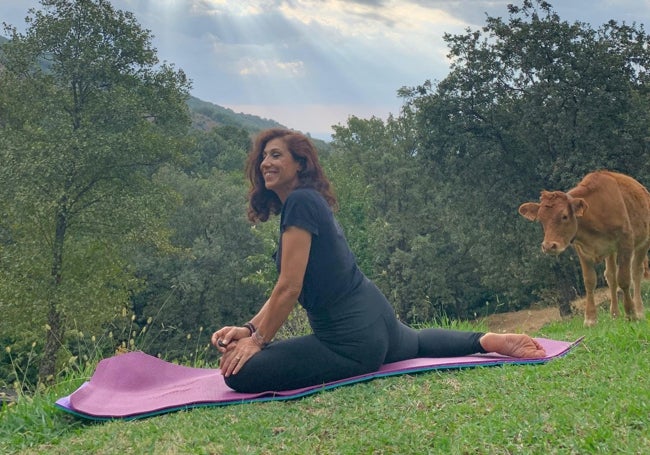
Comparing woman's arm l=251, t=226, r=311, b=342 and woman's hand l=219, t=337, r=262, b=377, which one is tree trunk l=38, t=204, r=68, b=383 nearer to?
woman's hand l=219, t=337, r=262, b=377

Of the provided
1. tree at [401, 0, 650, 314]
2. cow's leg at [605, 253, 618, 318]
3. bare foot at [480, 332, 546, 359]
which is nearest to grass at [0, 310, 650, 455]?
bare foot at [480, 332, 546, 359]

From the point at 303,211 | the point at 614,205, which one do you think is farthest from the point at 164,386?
the point at 614,205

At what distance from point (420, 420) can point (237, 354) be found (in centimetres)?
147

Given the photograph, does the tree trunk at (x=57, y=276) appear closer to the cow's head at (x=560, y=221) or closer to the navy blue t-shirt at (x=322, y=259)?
the cow's head at (x=560, y=221)

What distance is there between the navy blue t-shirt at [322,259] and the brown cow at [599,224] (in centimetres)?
380

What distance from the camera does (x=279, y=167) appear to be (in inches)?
181

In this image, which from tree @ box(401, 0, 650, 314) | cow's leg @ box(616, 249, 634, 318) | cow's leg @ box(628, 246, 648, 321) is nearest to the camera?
cow's leg @ box(616, 249, 634, 318)

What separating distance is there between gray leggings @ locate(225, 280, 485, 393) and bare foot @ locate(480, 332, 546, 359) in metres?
0.85

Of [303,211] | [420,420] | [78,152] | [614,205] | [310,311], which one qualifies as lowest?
[420,420]

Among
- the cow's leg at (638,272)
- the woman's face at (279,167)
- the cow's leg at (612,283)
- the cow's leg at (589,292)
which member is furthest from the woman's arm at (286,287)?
the cow's leg at (638,272)

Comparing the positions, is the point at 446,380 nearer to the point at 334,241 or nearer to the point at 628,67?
the point at 334,241

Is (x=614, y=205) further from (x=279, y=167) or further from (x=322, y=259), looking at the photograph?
(x=279, y=167)

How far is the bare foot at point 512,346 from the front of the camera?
181 inches

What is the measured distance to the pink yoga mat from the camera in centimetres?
411
